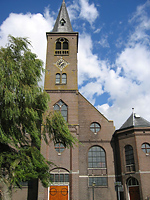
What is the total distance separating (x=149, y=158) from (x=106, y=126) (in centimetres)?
558

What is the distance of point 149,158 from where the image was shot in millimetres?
→ 20641

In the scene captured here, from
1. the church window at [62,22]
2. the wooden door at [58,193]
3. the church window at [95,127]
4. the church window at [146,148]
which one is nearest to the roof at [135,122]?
the church window at [146,148]

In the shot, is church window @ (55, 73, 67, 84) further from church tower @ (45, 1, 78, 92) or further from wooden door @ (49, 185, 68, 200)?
wooden door @ (49, 185, 68, 200)

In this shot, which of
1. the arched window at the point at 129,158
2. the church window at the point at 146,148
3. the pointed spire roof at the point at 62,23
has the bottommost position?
the arched window at the point at 129,158

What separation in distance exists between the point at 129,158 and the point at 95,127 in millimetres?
4901

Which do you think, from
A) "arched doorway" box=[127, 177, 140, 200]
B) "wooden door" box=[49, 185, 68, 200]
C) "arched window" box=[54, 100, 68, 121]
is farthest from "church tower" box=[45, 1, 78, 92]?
"arched doorway" box=[127, 177, 140, 200]

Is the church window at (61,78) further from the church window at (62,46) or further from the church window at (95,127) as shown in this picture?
the church window at (95,127)

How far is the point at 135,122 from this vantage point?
2288 cm

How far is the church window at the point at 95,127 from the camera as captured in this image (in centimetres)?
2398

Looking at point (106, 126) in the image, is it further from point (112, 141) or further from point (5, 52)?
point (5, 52)

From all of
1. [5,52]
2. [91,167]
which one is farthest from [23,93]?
[91,167]

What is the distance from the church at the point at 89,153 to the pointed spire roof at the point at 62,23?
4447 millimetres

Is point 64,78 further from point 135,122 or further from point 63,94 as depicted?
point 135,122

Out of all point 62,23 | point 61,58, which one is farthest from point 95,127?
point 62,23
